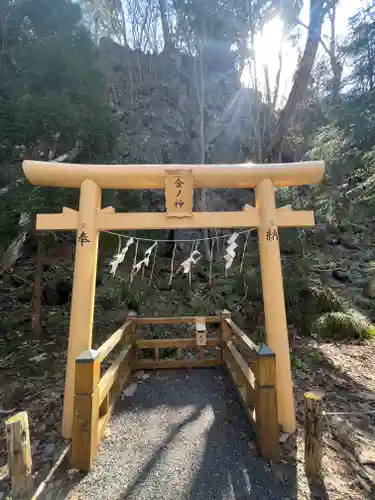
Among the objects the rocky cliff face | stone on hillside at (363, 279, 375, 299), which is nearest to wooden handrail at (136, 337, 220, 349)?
stone on hillside at (363, 279, 375, 299)

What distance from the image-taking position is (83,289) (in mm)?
3180

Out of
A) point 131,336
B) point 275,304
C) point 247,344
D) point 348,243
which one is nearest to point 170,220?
point 275,304

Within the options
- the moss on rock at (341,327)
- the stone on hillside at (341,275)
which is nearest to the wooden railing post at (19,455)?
the moss on rock at (341,327)

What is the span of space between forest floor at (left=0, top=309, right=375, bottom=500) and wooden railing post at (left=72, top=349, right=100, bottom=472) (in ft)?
0.53

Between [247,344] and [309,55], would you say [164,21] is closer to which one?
[309,55]

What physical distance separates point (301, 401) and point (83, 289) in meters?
3.22

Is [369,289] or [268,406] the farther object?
[369,289]

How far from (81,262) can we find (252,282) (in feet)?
15.1

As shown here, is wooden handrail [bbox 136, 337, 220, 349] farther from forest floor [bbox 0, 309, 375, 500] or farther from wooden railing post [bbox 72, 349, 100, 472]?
wooden railing post [bbox 72, 349, 100, 472]

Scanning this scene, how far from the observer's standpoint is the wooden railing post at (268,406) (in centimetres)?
256

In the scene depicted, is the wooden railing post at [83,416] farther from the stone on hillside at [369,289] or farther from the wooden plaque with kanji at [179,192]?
the stone on hillside at [369,289]

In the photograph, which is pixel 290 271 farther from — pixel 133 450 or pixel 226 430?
pixel 133 450

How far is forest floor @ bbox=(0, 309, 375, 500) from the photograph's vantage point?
2.50 metres

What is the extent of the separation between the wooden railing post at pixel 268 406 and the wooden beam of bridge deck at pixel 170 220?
4.98 feet
